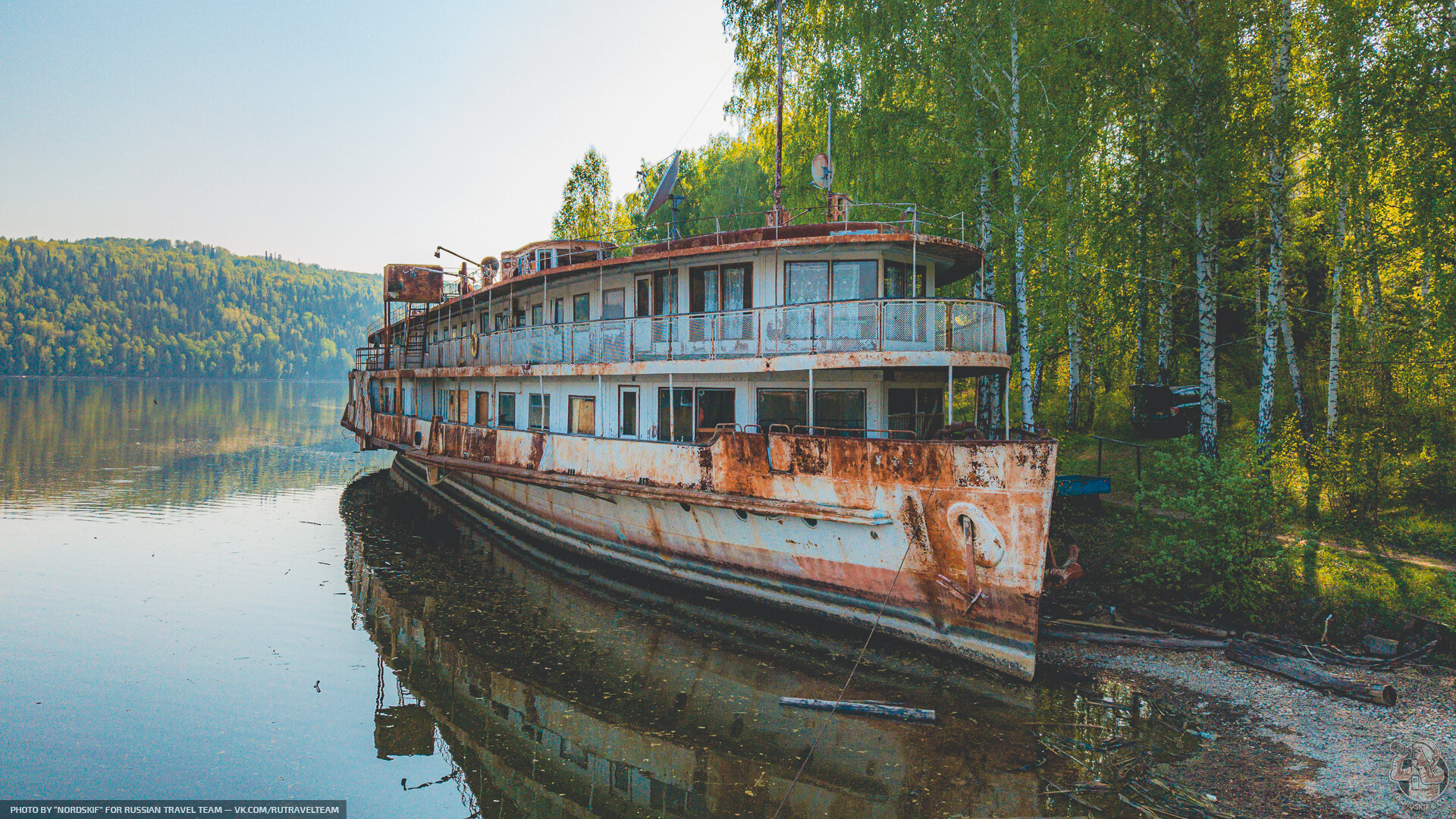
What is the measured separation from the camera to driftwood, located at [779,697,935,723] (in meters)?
9.38

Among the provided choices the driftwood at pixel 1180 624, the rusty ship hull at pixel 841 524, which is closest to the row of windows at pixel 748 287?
the rusty ship hull at pixel 841 524

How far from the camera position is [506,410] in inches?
814

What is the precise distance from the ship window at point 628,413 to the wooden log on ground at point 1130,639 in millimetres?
9057

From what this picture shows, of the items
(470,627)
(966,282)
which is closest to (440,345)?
(470,627)

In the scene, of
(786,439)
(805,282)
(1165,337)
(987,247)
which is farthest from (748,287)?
(1165,337)

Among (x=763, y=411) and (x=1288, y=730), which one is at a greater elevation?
(x=763, y=411)

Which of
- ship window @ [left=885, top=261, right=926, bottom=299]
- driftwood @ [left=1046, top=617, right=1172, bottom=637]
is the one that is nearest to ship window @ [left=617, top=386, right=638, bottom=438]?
ship window @ [left=885, top=261, right=926, bottom=299]

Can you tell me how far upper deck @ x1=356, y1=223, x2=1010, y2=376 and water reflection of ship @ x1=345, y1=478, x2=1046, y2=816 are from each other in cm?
512

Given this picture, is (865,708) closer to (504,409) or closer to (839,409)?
(839,409)

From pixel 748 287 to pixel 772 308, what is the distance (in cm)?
182

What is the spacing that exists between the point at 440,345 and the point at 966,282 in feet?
58.0

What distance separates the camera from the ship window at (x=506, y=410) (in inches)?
799

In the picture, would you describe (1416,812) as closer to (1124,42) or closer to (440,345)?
(1124,42)

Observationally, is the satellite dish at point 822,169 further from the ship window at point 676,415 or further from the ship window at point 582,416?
the ship window at point 582,416
